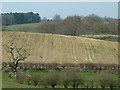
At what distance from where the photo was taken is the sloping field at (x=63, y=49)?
1849 inches

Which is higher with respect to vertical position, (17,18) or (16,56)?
(17,18)

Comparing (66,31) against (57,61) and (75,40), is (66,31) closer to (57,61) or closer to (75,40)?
(75,40)

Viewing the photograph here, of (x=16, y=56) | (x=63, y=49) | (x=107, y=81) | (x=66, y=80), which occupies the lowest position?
(x=107, y=81)

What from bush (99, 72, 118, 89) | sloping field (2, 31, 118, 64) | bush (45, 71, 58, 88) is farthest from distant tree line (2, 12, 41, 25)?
bush (99, 72, 118, 89)

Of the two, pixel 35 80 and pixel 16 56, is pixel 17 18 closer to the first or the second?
pixel 16 56

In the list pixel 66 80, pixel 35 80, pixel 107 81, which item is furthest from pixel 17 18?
pixel 107 81

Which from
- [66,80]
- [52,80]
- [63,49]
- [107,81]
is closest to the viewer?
[52,80]

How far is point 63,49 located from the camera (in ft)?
175

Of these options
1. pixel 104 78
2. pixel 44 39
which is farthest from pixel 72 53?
pixel 104 78

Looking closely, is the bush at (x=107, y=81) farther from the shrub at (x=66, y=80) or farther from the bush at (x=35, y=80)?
the bush at (x=35, y=80)

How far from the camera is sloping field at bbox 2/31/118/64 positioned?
47.0 meters

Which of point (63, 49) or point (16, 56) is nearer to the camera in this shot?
point (16, 56)

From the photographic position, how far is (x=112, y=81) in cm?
2966

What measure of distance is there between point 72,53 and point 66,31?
3244 cm
